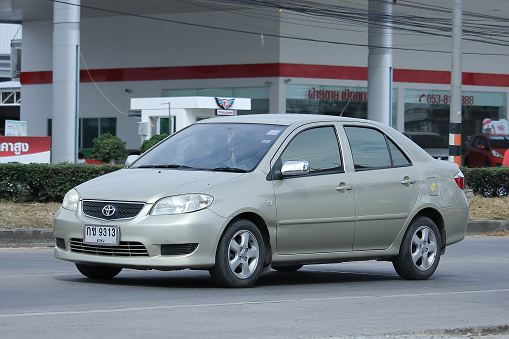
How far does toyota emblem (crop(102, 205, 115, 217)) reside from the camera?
8016mm

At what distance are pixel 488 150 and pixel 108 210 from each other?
30.1 meters

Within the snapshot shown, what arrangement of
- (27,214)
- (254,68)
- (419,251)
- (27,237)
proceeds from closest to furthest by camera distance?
(419,251)
(27,237)
(27,214)
(254,68)

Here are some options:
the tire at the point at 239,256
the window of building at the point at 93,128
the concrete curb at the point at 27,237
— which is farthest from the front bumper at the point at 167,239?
the window of building at the point at 93,128

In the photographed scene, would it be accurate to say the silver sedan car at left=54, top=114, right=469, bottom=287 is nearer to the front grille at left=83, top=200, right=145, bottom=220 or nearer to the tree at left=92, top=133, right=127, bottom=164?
the front grille at left=83, top=200, right=145, bottom=220

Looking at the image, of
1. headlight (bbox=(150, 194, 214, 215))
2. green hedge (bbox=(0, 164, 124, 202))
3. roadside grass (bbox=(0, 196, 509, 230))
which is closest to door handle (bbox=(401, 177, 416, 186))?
headlight (bbox=(150, 194, 214, 215))

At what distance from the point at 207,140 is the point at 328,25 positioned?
32.6m

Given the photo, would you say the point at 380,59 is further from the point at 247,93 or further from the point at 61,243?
the point at 61,243

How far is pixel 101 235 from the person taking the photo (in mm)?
8047

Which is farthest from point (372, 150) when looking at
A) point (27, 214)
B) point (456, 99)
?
point (456, 99)

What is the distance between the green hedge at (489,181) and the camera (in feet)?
69.7

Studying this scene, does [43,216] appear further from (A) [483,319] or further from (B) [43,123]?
(B) [43,123]

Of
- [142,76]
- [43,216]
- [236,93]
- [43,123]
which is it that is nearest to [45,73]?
[43,123]

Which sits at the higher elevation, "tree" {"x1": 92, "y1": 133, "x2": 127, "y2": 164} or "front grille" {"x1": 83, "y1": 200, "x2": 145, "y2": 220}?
"tree" {"x1": 92, "y1": 133, "x2": 127, "y2": 164}

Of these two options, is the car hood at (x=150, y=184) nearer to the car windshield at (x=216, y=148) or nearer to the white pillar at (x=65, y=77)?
the car windshield at (x=216, y=148)
